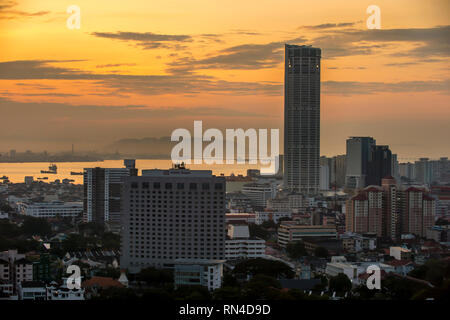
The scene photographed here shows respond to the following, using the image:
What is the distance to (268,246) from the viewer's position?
37.1 feet

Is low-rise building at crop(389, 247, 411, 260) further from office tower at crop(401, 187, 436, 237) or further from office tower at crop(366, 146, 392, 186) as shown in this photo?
office tower at crop(366, 146, 392, 186)

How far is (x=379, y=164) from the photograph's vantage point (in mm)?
16297

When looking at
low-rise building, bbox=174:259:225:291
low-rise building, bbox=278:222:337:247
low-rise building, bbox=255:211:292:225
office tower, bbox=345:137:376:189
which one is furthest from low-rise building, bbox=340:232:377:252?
low-rise building, bbox=174:259:225:291

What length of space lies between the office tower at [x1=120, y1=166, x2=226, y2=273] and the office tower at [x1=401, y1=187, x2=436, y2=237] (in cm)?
461

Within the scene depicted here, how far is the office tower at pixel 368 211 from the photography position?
12500 millimetres

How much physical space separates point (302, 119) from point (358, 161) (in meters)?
4.33

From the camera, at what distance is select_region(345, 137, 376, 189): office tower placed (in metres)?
16.1

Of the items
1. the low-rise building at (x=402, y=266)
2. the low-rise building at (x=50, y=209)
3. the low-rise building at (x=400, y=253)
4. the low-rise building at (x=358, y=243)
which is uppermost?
the low-rise building at (x=50, y=209)

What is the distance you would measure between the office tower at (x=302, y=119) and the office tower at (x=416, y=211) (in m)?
8.19

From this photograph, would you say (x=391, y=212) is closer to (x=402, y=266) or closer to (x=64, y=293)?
(x=402, y=266)

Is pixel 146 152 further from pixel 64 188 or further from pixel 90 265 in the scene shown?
pixel 64 188

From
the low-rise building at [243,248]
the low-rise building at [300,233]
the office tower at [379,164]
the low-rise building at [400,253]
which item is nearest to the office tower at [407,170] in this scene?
the office tower at [379,164]

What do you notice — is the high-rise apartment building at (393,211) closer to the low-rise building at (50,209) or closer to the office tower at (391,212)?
the office tower at (391,212)
